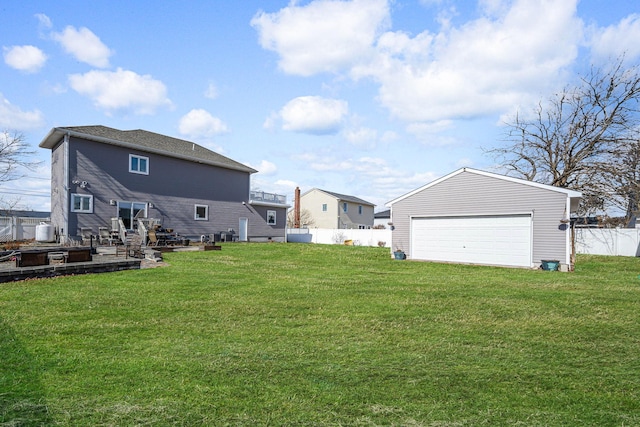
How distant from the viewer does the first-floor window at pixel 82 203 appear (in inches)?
759

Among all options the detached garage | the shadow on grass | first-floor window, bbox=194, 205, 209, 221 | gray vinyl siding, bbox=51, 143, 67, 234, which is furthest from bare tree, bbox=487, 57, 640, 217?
the shadow on grass

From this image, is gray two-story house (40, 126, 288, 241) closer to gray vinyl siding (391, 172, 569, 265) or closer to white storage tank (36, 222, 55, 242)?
white storage tank (36, 222, 55, 242)

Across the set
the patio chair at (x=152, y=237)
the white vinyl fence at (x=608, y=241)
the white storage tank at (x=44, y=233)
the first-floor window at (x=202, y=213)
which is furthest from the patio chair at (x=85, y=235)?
the white vinyl fence at (x=608, y=241)

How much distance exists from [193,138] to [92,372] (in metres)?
30.1

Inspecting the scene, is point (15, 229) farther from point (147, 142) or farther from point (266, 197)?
point (266, 197)

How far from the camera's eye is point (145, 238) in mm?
18828

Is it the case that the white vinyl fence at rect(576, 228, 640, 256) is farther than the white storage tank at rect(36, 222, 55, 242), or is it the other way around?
the white vinyl fence at rect(576, 228, 640, 256)

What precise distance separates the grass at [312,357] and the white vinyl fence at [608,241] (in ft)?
55.5

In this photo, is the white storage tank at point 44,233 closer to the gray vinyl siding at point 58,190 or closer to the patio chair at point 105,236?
the gray vinyl siding at point 58,190

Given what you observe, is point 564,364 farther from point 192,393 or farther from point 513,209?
point 513,209

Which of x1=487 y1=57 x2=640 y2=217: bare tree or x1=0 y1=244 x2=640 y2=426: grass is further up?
x1=487 y1=57 x2=640 y2=217: bare tree

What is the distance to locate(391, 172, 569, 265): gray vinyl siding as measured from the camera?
49.0 feet

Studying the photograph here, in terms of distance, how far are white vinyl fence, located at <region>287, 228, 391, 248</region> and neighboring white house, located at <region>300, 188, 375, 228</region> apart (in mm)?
7421

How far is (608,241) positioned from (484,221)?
445 inches
